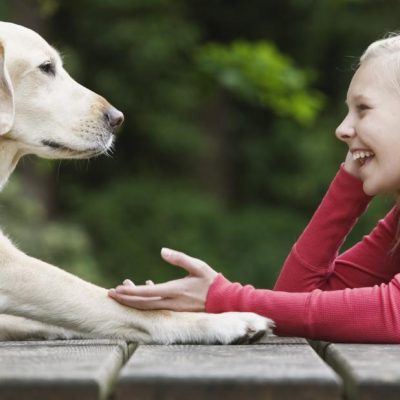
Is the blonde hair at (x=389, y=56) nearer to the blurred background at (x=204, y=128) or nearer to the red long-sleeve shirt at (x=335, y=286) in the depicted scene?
the red long-sleeve shirt at (x=335, y=286)

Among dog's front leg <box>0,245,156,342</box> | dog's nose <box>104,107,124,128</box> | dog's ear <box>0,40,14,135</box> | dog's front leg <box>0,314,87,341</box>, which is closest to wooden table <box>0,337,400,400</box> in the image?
dog's front leg <box>0,245,156,342</box>

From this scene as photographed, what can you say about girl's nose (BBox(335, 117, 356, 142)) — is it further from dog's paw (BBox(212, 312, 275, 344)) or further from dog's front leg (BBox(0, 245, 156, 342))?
dog's front leg (BBox(0, 245, 156, 342))

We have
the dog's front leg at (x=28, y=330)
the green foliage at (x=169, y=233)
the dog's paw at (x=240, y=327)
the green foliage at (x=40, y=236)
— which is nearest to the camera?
the dog's paw at (x=240, y=327)

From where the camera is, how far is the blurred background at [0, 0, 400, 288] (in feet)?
29.6

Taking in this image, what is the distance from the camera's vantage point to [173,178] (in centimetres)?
1041

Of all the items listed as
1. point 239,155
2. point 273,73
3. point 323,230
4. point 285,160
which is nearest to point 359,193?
point 323,230

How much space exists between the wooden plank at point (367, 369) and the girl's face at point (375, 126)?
1.84 ft

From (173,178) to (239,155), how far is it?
1063 millimetres

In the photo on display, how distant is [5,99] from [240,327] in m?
1.22

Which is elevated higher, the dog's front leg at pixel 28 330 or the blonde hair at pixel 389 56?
the blonde hair at pixel 389 56

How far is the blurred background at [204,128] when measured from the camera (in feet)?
29.6

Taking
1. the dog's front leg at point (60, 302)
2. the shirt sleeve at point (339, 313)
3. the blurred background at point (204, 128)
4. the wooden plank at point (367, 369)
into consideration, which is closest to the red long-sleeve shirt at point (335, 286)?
the shirt sleeve at point (339, 313)

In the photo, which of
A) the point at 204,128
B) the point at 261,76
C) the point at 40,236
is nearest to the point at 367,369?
the point at 40,236

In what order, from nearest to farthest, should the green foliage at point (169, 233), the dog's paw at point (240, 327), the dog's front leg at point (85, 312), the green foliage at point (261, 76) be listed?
1. the dog's paw at point (240, 327)
2. the dog's front leg at point (85, 312)
3. the green foliage at point (261, 76)
4. the green foliage at point (169, 233)
